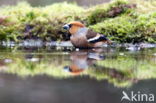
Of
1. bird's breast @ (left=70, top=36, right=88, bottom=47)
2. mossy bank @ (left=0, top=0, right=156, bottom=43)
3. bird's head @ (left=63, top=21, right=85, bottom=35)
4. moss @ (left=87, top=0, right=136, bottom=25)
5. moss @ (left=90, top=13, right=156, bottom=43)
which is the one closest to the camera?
bird's breast @ (left=70, top=36, right=88, bottom=47)

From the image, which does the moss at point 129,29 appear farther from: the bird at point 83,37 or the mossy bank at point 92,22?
the bird at point 83,37

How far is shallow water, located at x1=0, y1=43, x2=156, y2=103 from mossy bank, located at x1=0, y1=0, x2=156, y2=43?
0.83m

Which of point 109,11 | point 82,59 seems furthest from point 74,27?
point 109,11

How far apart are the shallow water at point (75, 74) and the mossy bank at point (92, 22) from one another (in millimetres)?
833

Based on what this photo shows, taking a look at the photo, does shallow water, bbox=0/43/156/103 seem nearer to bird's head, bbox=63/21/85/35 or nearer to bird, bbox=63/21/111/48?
bird, bbox=63/21/111/48

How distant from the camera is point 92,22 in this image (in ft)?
37.1

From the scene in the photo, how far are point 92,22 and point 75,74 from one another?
180 inches

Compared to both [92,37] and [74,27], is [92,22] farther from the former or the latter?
[92,37]

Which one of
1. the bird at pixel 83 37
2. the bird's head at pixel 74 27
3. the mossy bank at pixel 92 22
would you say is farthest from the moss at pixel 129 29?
the bird's head at pixel 74 27

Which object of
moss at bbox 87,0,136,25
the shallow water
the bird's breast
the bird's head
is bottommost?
the shallow water

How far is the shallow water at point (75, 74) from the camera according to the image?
18.6ft

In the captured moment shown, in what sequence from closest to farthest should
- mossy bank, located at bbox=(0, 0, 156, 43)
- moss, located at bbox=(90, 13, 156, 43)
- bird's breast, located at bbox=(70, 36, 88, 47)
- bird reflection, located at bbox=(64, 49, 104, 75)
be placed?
bird reflection, located at bbox=(64, 49, 104, 75) → bird's breast, located at bbox=(70, 36, 88, 47) → moss, located at bbox=(90, 13, 156, 43) → mossy bank, located at bbox=(0, 0, 156, 43)

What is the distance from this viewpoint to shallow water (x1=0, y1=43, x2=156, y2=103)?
5.68 meters

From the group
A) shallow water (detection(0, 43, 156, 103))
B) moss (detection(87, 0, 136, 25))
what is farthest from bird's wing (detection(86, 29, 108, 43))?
moss (detection(87, 0, 136, 25))
